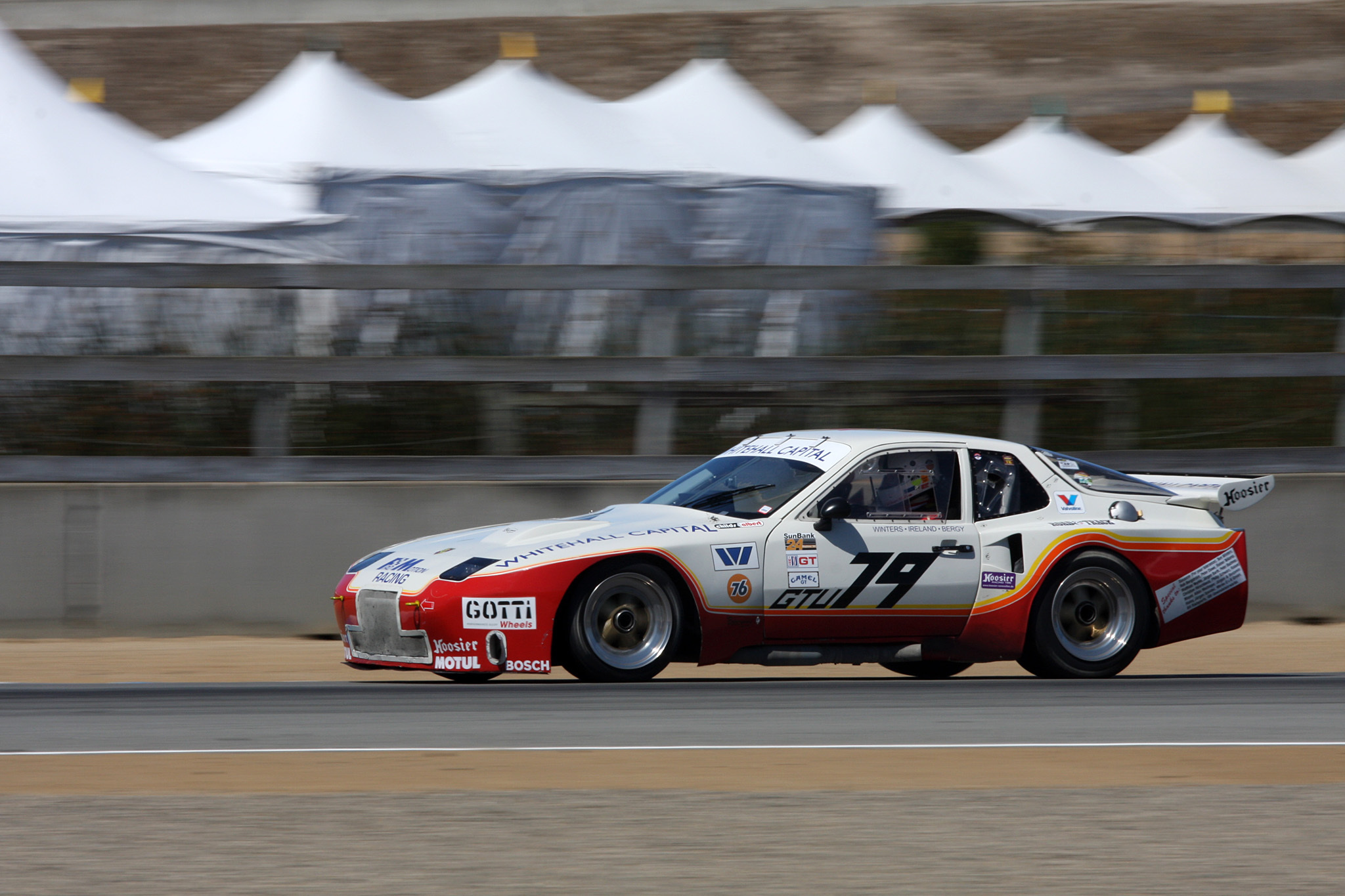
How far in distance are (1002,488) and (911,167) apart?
48.3ft

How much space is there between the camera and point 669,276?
1145cm

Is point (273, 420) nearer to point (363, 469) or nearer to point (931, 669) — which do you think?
point (363, 469)

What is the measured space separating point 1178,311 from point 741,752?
22.9ft

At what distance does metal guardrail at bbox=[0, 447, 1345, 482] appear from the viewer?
10727 millimetres

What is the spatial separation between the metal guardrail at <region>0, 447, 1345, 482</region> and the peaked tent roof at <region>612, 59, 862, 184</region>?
7608 millimetres

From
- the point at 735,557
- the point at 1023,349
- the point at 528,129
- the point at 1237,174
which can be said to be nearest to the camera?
the point at 735,557

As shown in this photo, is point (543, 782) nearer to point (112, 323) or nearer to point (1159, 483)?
point (1159, 483)

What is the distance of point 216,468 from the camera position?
1086 cm

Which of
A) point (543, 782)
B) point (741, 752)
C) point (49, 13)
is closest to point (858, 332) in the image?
point (741, 752)

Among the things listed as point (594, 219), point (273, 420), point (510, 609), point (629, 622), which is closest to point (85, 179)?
point (273, 420)

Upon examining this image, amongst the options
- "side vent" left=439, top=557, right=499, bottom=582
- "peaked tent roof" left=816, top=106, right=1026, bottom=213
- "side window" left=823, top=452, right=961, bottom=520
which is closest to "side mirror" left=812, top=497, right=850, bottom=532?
"side window" left=823, top=452, right=961, bottom=520

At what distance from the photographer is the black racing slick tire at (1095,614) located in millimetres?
8836

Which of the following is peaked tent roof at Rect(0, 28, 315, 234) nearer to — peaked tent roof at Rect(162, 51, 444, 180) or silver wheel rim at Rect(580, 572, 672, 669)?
peaked tent roof at Rect(162, 51, 444, 180)

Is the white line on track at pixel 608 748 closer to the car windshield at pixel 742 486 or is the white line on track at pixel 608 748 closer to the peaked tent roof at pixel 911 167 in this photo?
the car windshield at pixel 742 486
